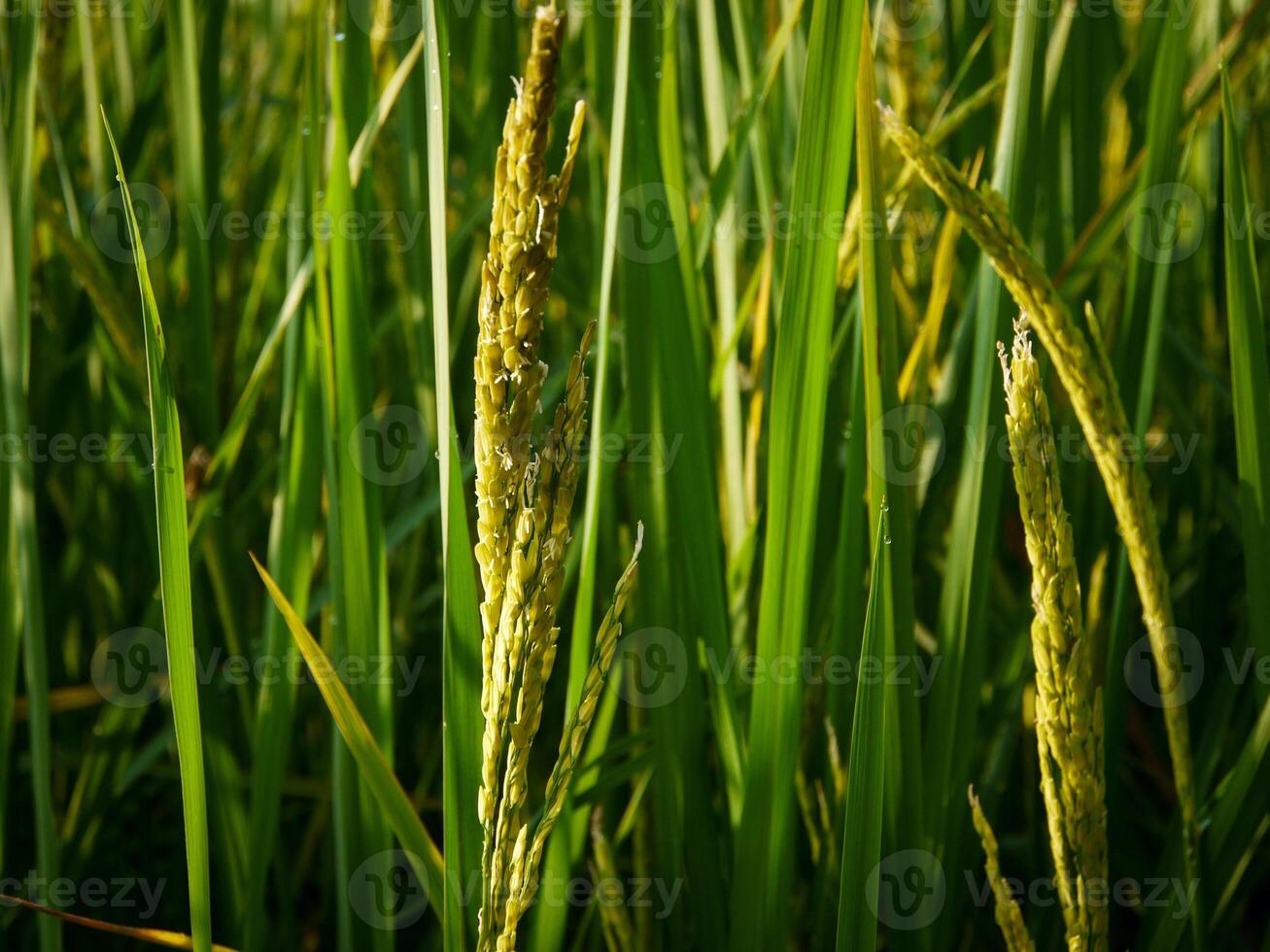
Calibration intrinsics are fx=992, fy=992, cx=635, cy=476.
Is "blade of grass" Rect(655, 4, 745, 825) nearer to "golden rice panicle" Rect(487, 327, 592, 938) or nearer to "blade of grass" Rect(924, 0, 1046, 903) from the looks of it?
"blade of grass" Rect(924, 0, 1046, 903)

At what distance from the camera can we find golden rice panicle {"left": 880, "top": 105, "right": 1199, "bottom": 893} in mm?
716

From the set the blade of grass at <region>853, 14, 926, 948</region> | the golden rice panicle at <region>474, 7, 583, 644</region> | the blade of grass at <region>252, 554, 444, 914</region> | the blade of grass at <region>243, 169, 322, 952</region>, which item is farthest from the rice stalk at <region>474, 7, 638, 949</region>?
the blade of grass at <region>243, 169, 322, 952</region>

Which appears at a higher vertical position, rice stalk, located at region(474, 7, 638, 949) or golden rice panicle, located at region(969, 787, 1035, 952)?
rice stalk, located at region(474, 7, 638, 949)

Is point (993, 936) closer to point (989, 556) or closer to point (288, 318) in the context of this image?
point (989, 556)

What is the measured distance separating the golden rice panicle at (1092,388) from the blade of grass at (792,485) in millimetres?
59

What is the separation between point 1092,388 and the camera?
0.79 metres

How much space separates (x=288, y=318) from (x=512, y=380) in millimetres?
634

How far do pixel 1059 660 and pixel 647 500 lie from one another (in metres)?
0.42

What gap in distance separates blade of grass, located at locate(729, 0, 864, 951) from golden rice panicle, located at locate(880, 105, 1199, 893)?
59 millimetres

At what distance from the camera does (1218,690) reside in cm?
120

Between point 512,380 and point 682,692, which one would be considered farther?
point 682,692

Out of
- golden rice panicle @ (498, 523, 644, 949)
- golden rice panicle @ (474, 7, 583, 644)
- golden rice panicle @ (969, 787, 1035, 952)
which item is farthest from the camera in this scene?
golden rice panicle @ (969, 787, 1035, 952)

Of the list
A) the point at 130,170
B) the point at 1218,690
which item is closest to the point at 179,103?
the point at 130,170

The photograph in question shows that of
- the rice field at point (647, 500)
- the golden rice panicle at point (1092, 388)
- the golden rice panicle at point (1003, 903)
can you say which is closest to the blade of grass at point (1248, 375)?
the rice field at point (647, 500)
